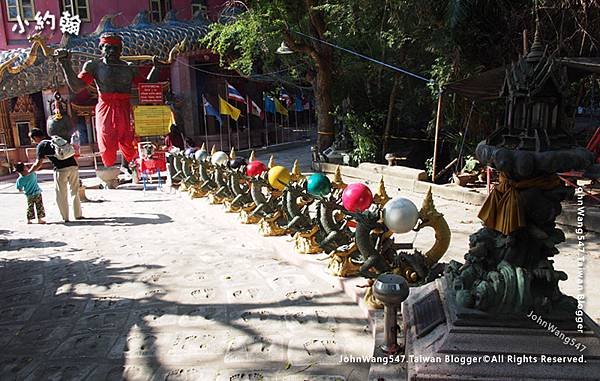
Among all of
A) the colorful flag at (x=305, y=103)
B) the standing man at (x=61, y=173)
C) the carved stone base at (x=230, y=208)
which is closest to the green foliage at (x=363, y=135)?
the carved stone base at (x=230, y=208)

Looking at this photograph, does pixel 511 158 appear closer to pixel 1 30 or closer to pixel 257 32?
pixel 257 32

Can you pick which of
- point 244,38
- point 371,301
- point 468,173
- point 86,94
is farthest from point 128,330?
point 86,94

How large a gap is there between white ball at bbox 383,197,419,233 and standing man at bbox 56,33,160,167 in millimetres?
8109

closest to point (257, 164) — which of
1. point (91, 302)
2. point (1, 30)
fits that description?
point (91, 302)

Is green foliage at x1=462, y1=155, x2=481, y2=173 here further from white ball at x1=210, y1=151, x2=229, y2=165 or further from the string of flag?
the string of flag

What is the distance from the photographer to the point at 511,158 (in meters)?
3.08

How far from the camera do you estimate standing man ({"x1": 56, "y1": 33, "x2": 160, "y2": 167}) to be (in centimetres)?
1056

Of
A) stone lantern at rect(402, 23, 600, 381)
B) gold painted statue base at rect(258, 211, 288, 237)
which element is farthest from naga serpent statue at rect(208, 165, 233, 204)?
stone lantern at rect(402, 23, 600, 381)

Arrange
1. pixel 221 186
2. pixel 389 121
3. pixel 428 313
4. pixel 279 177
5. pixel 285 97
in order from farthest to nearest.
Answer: pixel 285 97, pixel 389 121, pixel 221 186, pixel 279 177, pixel 428 313

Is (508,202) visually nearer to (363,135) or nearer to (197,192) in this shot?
(197,192)

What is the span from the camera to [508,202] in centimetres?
325

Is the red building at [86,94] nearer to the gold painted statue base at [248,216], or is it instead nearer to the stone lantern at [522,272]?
the gold painted statue base at [248,216]

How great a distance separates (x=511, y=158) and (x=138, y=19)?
19.9m

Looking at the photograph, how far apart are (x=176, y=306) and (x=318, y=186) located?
241cm
